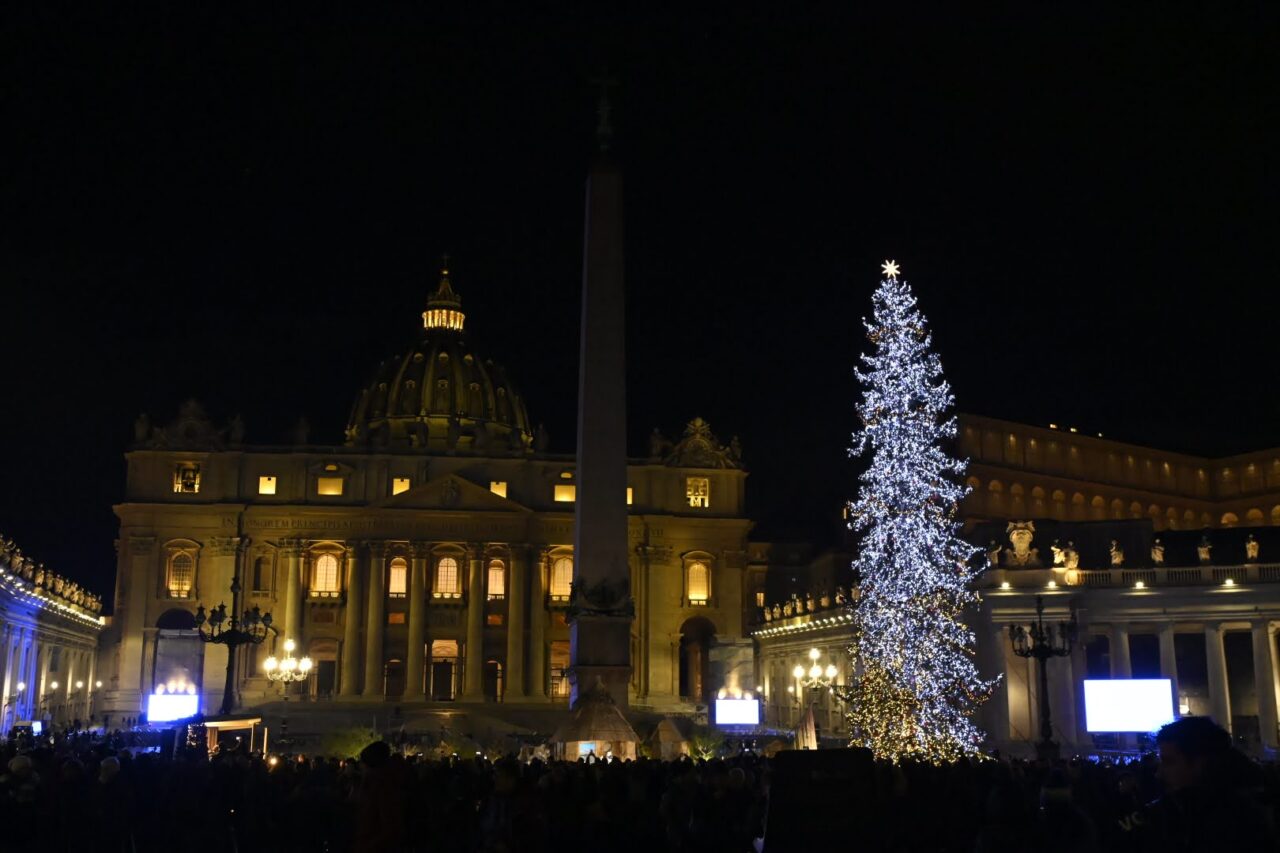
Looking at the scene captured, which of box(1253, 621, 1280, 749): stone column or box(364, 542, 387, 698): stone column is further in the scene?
box(364, 542, 387, 698): stone column

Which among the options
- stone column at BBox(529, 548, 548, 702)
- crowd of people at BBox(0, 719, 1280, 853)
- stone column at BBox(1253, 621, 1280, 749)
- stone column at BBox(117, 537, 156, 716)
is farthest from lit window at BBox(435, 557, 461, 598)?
crowd of people at BBox(0, 719, 1280, 853)

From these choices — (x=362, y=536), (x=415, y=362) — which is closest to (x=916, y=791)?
(x=362, y=536)

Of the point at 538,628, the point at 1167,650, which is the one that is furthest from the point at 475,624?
the point at 1167,650

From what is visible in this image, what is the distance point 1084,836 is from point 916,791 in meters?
10.1

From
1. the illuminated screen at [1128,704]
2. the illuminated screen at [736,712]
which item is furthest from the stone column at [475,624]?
the illuminated screen at [1128,704]

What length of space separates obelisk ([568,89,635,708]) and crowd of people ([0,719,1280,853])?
10.7m

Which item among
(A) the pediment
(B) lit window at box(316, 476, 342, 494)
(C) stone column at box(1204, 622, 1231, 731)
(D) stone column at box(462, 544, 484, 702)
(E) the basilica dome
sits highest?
(E) the basilica dome

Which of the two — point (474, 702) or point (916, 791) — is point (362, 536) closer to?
point (474, 702)

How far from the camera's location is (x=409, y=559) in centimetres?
9031

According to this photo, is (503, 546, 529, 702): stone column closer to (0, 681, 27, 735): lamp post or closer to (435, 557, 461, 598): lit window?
(435, 557, 461, 598): lit window

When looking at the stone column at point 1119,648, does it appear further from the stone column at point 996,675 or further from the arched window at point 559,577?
the arched window at point 559,577

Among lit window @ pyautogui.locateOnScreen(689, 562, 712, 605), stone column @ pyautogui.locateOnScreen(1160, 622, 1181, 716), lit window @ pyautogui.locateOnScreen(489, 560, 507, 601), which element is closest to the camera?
stone column @ pyautogui.locateOnScreen(1160, 622, 1181, 716)

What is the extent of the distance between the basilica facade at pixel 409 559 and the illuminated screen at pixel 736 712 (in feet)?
143

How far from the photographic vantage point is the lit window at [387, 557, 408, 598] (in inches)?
3585
